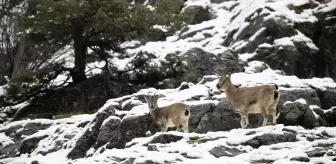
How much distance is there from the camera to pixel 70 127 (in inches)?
676

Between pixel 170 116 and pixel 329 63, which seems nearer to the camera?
pixel 170 116

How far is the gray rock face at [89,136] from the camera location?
15.2 meters

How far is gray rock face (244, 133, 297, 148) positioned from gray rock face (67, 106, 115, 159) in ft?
17.9

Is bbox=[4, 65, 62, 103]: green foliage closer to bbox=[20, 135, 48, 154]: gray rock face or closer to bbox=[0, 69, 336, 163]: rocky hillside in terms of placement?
bbox=[0, 69, 336, 163]: rocky hillside

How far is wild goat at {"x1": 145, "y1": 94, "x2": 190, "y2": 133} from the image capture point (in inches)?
538

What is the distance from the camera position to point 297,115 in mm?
14289

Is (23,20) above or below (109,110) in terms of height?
above

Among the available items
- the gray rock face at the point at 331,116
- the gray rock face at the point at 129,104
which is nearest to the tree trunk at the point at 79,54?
the gray rock face at the point at 129,104

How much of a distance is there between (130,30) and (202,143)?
10852 mm

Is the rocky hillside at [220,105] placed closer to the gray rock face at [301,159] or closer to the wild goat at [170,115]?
the gray rock face at [301,159]

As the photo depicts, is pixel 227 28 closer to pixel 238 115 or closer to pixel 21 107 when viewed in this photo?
pixel 21 107

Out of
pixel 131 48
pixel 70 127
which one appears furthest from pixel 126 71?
pixel 131 48

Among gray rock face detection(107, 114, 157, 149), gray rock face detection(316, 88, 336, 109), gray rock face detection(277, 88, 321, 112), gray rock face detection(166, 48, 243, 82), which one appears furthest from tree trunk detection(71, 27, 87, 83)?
gray rock face detection(316, 88, 336, 109)

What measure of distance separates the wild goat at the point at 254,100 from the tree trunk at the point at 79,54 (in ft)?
33.5
